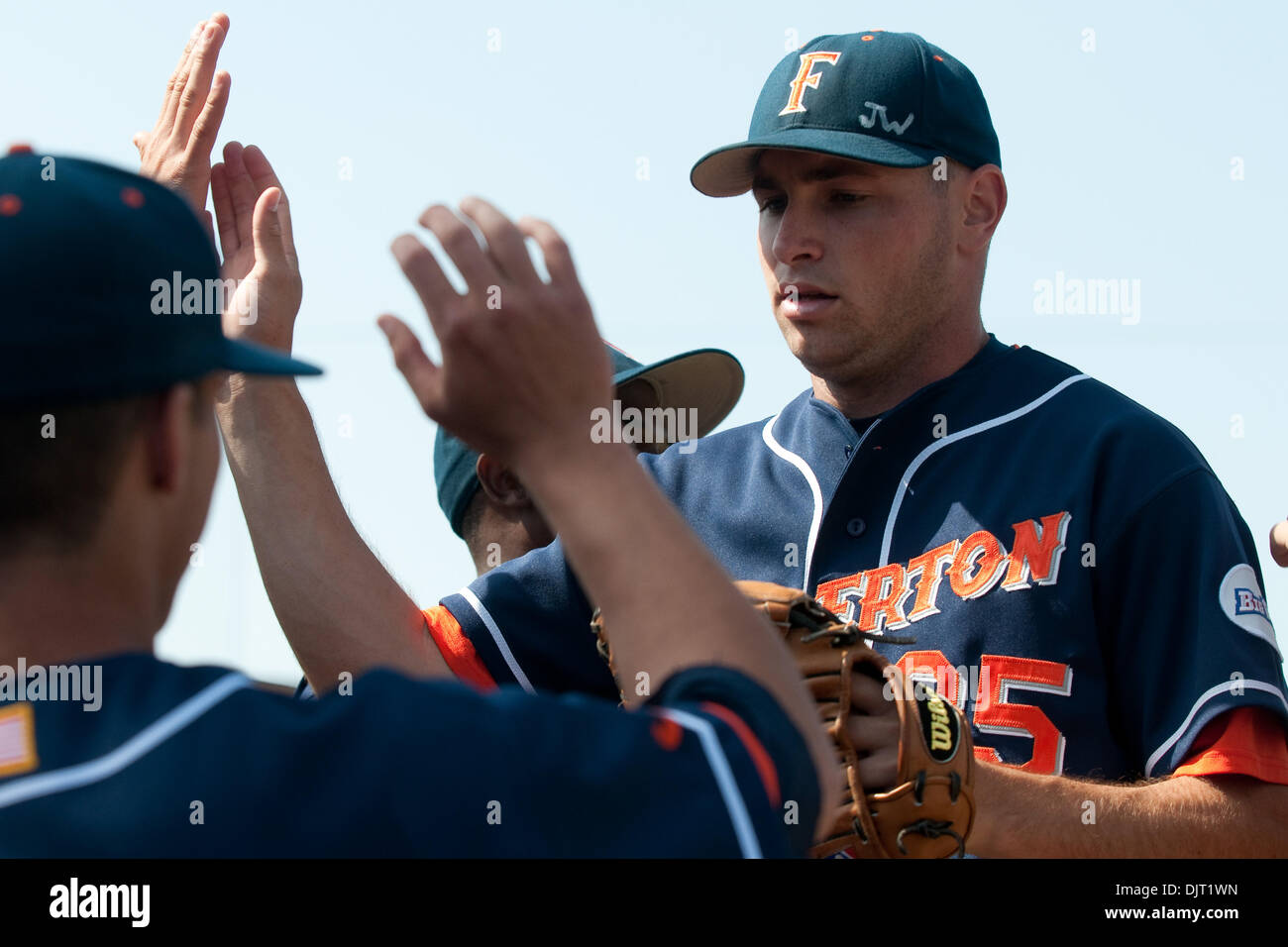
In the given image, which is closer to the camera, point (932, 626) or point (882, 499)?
point (932, 626)

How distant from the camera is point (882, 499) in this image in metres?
2.93

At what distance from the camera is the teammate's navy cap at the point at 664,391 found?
159 inches

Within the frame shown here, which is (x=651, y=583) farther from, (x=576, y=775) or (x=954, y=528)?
(x=954, y=528)

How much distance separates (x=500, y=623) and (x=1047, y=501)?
1132 mm

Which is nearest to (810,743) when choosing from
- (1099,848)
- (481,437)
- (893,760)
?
(481,437)

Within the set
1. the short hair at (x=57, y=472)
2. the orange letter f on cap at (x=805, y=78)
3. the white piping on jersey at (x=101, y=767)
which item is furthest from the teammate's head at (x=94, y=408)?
the orange letter f on cap at (x=805, y=78)

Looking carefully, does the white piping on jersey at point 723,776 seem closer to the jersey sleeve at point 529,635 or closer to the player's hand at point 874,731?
the player's hand at point 874,731

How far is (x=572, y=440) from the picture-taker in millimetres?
1371

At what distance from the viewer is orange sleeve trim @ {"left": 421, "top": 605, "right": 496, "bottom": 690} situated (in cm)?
299

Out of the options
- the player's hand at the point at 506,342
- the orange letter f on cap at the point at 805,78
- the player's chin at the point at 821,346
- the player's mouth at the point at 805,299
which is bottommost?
the player's hand at the point at 506,342

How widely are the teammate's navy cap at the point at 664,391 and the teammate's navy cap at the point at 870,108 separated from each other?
808 mm

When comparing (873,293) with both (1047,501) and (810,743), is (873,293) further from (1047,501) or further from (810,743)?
(810,743)

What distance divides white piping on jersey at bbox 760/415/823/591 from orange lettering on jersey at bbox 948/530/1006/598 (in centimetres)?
30

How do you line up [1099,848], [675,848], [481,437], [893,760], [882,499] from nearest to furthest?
[675,848], [481,437], [893,760], [1099,848], [882,499]
